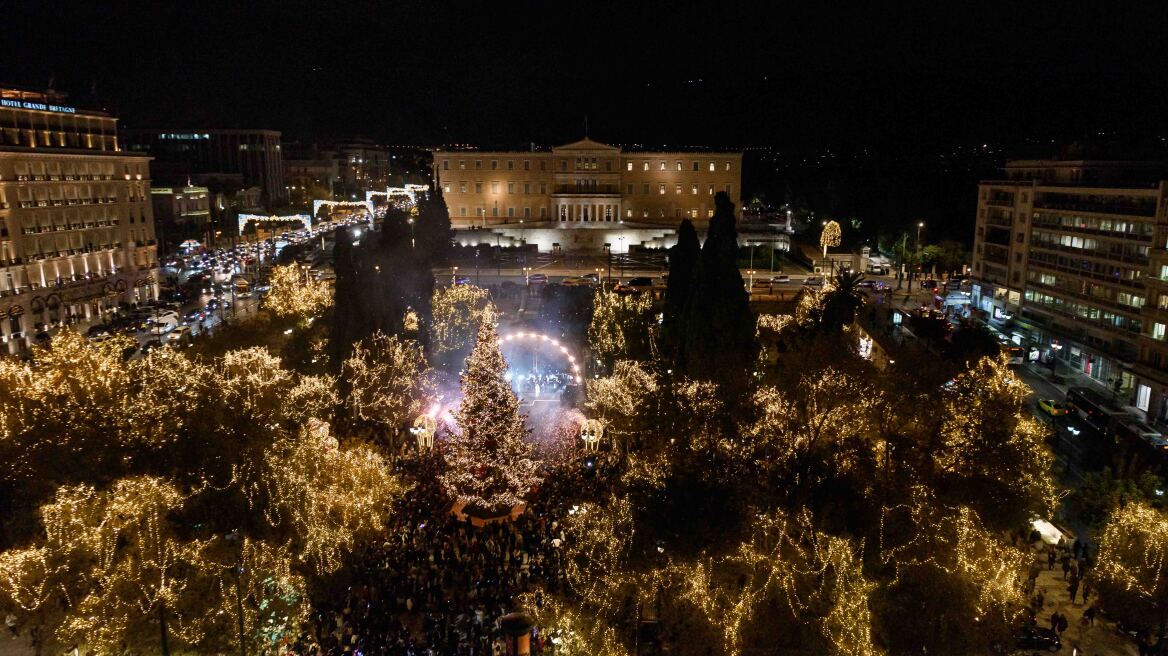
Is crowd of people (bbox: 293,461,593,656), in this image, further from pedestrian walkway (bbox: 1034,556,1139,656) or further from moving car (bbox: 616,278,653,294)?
moving car (bbox: 616,278,653,294)

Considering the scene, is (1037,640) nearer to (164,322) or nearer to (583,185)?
(164,322)

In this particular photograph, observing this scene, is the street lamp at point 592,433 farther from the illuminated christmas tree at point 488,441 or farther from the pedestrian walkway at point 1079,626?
the pedestrian walkway at point 1079,626

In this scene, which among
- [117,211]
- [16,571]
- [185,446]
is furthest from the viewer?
[117,211]

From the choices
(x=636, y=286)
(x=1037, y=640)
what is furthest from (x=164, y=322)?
(x=1037, y=640)

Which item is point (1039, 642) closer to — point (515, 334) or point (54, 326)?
point (515, 334)

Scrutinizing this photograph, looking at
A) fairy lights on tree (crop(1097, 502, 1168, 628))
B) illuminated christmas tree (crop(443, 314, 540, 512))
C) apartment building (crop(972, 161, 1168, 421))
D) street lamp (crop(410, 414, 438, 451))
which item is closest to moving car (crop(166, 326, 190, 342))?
street lamp (crop(410, 414, 438, 451))

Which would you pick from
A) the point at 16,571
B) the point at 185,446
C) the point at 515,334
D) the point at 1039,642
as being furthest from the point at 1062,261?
the point at 16,571

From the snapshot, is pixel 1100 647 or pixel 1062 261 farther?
pixel 1062 261
